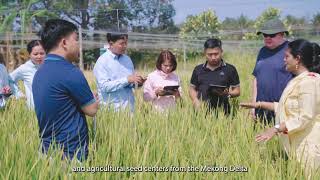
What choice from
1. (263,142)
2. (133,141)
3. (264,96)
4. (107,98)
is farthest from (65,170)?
(264,96)

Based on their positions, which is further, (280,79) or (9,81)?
(9,81)

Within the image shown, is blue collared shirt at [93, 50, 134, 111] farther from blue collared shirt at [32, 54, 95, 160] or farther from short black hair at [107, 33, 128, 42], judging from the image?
blue collared shirt at [32, 54, 95, 160]

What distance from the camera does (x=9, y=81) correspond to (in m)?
3.27

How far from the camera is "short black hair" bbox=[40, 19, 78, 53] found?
185cm

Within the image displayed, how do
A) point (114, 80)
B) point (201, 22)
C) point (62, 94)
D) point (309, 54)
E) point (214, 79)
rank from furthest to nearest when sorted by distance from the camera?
point (201, 22) < point (214, 79) < point (114, 80) < point (309, 54) < point (62, 94)

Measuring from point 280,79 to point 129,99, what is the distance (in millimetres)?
1096

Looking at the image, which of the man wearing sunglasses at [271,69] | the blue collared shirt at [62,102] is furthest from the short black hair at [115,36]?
the blue collared shirt at [62,102]

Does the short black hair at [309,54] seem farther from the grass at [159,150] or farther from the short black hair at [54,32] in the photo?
the short black hair at [54,32]

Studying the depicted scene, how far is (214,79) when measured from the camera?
304cm

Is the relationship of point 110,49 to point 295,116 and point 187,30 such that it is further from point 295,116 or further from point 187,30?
point 187,30

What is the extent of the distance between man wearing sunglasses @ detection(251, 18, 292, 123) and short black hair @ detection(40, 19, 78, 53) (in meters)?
1.56

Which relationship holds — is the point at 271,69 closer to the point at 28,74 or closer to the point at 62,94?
the point at 62,94

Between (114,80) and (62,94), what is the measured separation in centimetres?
112

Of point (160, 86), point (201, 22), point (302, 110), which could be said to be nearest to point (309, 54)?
point (302, 110)
